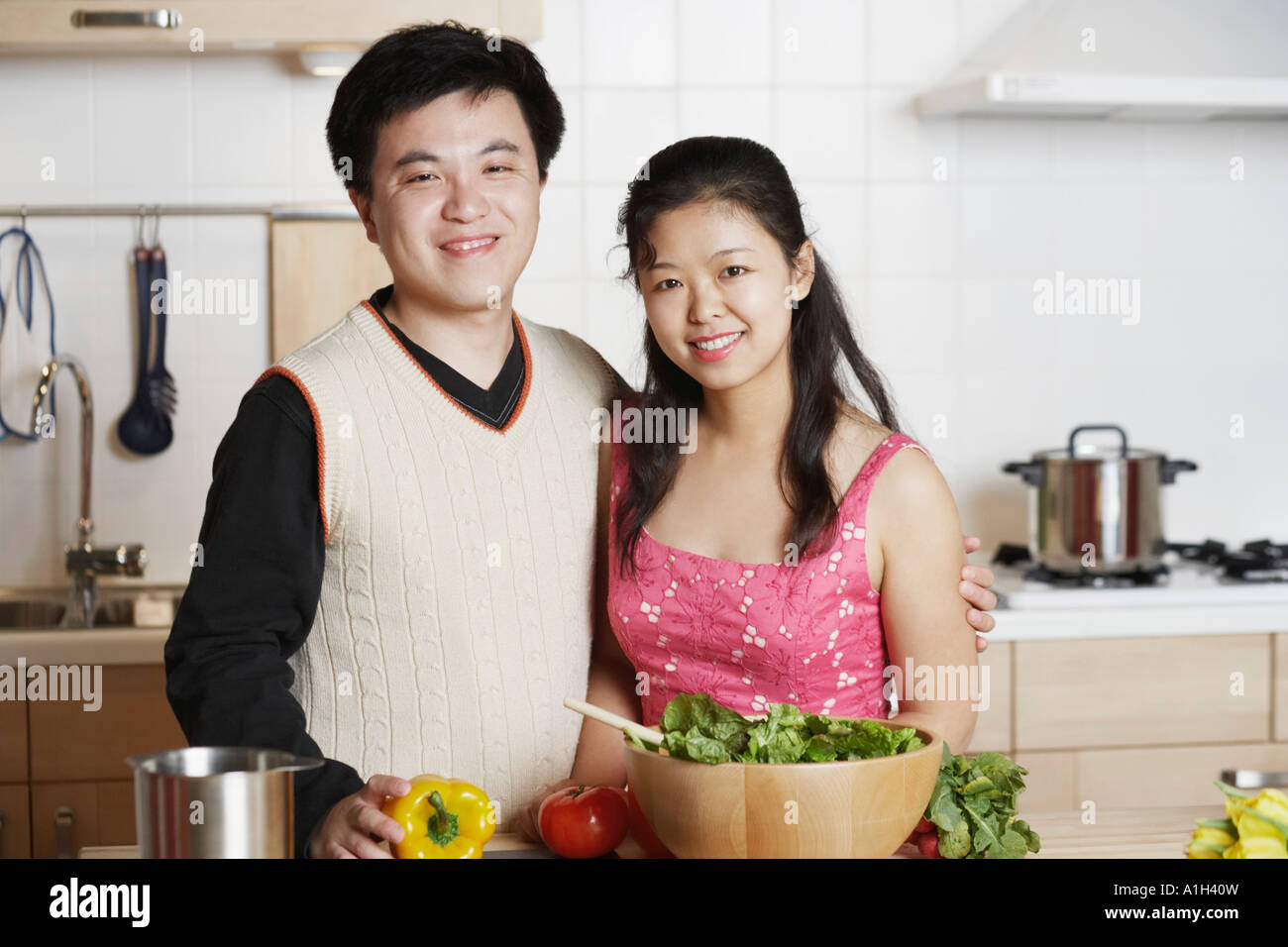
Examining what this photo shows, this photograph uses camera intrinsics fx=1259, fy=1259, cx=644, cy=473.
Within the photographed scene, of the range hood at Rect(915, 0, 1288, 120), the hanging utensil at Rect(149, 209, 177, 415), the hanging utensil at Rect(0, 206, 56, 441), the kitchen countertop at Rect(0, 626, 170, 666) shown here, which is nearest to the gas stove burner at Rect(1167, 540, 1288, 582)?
the range hood at Rect(915, 0, 1288, 120)

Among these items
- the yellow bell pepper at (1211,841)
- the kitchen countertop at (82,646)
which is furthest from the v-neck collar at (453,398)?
the kitchen countertop at (82,646)

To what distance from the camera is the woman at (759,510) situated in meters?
1.30

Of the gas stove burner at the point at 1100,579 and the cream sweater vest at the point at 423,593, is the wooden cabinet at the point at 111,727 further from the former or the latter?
the gas stove burner at the point at 1100,579

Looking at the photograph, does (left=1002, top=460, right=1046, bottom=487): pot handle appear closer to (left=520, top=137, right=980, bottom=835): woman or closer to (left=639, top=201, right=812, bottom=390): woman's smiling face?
(left=520, top=137, right=980, bottom=835): woman

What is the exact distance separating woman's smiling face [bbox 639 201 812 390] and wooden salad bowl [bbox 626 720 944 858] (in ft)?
1.72

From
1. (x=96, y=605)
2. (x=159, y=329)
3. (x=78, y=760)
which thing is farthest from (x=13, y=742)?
Answer: (x=159, y=329)

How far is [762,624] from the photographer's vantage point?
4.37ft

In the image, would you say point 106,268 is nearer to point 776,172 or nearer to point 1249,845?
point 776,172

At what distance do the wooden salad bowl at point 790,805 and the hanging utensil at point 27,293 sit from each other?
204cm

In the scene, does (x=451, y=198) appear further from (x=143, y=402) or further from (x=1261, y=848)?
(x=143, y=402)

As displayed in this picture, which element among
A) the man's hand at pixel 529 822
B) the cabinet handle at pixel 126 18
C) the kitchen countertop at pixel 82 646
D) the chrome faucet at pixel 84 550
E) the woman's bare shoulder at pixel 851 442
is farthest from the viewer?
the chrome faucet at pixel 84 550

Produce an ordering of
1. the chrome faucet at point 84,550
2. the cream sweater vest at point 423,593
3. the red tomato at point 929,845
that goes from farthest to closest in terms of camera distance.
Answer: the chrome faucet at point 84,550 → the cream sweater vest at point 423,593 → the red tomato at point 929,845

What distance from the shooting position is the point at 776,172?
133 centimetres

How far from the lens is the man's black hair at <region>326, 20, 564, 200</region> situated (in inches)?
50.7
